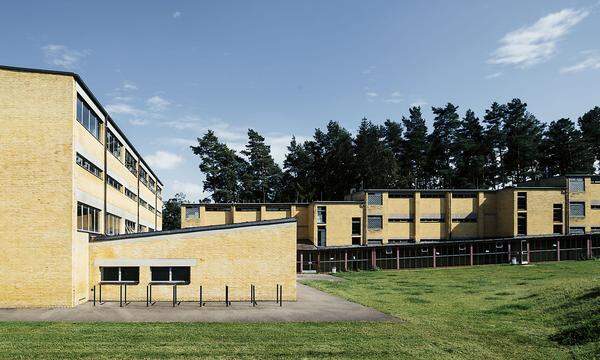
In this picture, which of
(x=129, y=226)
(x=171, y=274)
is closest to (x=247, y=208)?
(x=129, y=226)

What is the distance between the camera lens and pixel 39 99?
25.5 meters

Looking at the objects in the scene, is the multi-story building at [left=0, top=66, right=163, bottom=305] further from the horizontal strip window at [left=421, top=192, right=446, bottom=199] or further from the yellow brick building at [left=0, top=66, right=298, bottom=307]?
the horizontal strip window at [left=421, top=192, right=446, bottom=199]

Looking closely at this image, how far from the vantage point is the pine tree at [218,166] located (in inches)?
4021

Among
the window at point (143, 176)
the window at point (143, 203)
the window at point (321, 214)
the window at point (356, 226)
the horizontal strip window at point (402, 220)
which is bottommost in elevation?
the window at point (356, 226)

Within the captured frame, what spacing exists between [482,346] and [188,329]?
10629mm

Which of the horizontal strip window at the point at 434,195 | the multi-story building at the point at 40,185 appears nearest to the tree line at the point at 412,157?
the horizontal strip window at the point at 434,195

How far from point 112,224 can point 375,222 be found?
36895 mm

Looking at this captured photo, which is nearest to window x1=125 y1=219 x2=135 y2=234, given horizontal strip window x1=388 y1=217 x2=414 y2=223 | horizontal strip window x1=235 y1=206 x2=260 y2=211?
horizontal strip window x1=235 y1=206 x2=260 y2=211

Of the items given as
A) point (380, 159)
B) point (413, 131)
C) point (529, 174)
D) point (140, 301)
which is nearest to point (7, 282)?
point (140, 301)

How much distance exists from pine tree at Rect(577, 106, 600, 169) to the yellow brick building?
297 feet

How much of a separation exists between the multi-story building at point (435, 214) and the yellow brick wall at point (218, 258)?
1443 inches

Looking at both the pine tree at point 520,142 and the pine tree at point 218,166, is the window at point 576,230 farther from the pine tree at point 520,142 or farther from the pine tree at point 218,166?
the pine tree at point 218,166

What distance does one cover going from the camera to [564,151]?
9756 centimetres

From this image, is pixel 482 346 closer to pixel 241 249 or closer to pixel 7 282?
pixel 241 249
